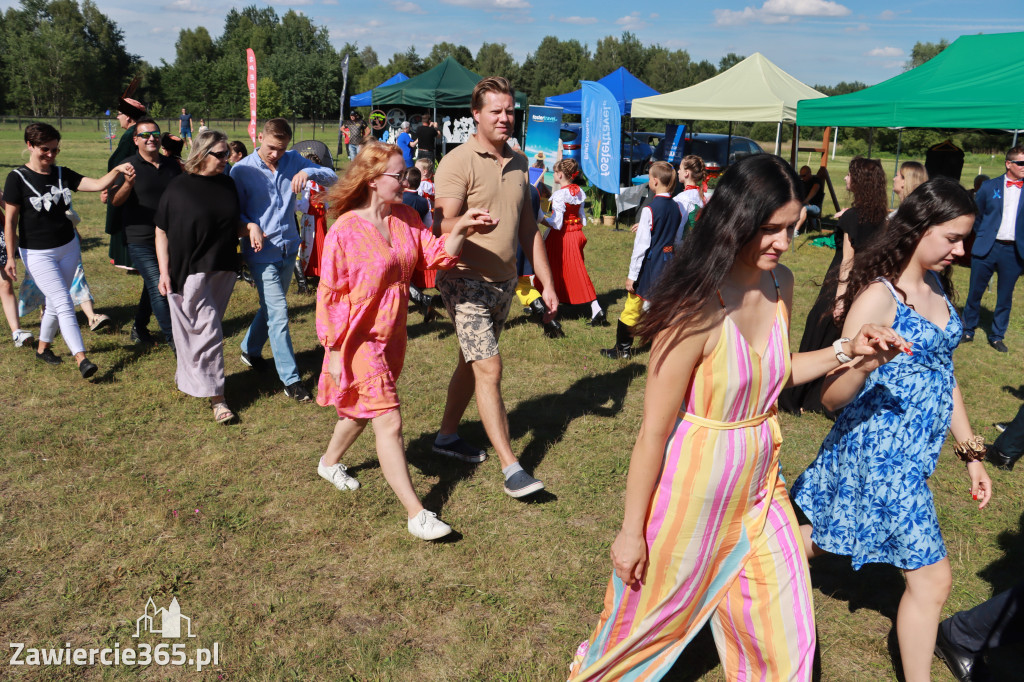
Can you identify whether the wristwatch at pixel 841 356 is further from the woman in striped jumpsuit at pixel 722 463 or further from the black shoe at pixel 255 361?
the black shoe at pixel 255 361

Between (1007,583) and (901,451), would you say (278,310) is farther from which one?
(1007,583)

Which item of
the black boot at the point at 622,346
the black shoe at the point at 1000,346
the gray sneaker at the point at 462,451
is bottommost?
the gray sneaker at the point at 462,451

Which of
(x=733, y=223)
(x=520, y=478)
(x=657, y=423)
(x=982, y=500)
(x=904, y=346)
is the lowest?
(x=520, y=478)

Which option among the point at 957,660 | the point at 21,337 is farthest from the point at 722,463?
the point at 21,337

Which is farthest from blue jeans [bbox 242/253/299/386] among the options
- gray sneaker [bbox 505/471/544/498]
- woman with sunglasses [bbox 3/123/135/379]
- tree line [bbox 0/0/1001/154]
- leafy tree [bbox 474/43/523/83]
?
leafy tree [bbox 474/43/523/83]

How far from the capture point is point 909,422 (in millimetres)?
2652

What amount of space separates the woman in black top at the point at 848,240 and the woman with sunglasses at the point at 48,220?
17.2 ft

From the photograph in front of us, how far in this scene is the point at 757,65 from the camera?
1512 cm

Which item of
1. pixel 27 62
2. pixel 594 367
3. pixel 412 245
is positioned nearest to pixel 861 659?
pixel 412 245

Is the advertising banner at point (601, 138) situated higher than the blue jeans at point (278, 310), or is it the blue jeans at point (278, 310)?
the advertising banner at point (601, 138)

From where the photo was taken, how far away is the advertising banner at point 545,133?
58.3 feet

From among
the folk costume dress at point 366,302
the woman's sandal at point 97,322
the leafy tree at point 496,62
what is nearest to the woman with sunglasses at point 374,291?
the folk costume dress at point 366,302

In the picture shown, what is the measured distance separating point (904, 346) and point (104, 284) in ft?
28.9

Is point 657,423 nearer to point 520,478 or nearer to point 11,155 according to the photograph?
point 520,478
